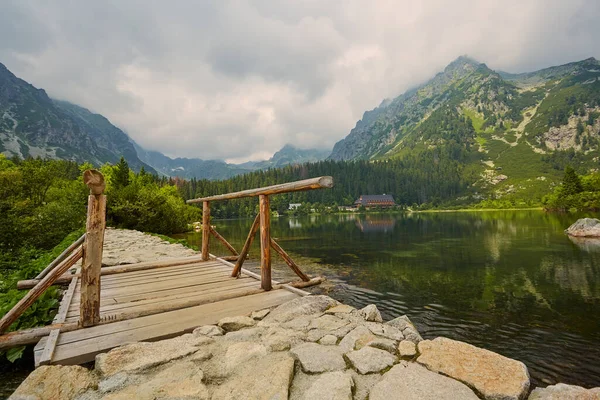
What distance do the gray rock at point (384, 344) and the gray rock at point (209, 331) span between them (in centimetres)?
239

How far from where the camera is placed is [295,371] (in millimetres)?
3564

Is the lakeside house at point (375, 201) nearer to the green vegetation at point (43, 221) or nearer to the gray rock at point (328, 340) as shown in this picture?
the green vegetation at point (43, 221)

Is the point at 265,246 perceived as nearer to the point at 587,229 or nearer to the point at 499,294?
the point at 499,294

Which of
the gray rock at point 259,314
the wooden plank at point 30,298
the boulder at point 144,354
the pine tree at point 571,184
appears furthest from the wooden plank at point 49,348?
the pine tree at point 571,184

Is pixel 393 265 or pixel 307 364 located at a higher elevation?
pixel 307 364

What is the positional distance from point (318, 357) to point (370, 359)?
0.66 meters

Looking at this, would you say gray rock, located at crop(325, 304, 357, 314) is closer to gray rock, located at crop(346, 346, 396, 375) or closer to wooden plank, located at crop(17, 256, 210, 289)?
gray rock, located at crop(346, 346, 396, 375)

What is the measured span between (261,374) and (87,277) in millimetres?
3414

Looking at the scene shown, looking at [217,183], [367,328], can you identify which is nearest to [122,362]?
[367,328]

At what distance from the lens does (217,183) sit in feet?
536

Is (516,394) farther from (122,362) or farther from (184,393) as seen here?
(122,362)

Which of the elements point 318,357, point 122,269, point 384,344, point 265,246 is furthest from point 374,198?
point 318,357

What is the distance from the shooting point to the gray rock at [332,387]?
298 centimetres

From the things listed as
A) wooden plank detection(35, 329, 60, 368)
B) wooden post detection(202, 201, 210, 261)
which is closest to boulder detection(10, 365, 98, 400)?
wooden plank detection(35, 329, 60, 368)
